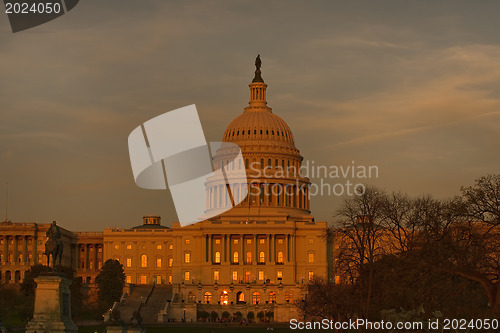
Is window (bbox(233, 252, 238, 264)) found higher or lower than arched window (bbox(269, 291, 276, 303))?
higher

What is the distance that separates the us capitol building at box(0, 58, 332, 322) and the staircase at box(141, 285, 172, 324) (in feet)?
0.49

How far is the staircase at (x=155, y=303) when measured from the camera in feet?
491

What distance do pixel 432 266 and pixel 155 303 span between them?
10397cm

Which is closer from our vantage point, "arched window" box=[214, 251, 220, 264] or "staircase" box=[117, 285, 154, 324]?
"staircase" box=[117, 285, 154, 324]

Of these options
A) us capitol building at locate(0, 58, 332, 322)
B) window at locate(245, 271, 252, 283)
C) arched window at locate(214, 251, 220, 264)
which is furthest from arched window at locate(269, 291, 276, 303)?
arched window at locate(214, 251, 220, 264)

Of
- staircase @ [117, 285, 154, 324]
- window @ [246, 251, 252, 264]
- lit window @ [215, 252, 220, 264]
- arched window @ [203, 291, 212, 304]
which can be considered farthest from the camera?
lit window @ [215, 252, 220, 264]

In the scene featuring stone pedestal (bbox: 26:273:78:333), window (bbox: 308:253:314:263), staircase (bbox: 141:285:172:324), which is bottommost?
stone pedestal (bbox: 26:273:78:333)

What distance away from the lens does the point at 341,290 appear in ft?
340

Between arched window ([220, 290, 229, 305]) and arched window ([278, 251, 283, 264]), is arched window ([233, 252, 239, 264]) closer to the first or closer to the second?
arched window ([278, 251, 283, 264])

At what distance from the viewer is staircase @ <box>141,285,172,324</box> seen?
491 feet

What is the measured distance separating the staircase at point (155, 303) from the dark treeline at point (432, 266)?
41.4 m

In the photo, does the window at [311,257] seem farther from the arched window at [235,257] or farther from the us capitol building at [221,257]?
the arched window at [235,257]

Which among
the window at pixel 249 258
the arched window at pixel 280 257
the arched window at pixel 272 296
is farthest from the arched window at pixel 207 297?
the arched window at pixel 280 257

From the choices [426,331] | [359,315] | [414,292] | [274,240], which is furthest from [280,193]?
[426,331]
